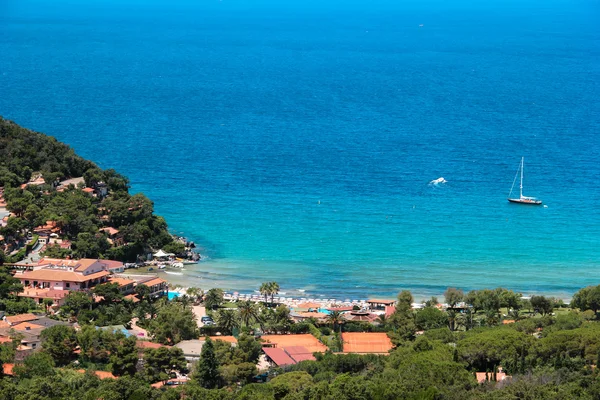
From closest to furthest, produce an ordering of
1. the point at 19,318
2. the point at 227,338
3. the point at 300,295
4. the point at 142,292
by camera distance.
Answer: the point at 227,338, the point at 19,318, the point at 142,292, the point at 300,295

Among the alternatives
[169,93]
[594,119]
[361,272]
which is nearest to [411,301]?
[361,272]

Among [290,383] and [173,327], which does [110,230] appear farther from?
[290,383]

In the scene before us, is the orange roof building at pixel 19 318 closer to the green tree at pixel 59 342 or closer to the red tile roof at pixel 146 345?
the green tree at pixel 59 342

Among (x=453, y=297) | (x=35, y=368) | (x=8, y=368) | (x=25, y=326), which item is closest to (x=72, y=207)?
(x=25, y=326)

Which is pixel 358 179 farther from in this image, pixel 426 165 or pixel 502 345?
pixel 502 345

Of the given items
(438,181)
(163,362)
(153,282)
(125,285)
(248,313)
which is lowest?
(163,362)

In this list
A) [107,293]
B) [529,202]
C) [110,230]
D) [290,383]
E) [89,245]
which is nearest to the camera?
[290,383]

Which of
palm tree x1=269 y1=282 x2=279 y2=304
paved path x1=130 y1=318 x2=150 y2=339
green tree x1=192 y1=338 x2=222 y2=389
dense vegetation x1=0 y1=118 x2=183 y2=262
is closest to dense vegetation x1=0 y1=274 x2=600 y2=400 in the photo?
green tree x1=192 y1=338 x2=222 y2=389
